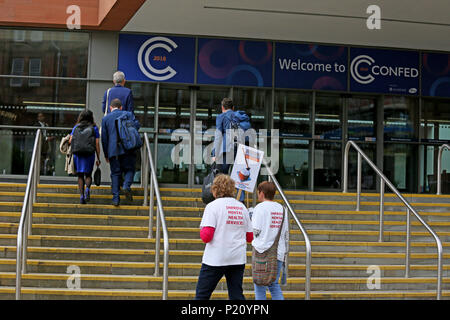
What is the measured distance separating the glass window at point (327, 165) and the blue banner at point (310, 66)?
50.6 inches

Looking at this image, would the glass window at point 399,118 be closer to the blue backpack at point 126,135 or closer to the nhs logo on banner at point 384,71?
the nhs logo on banner at point 384,71

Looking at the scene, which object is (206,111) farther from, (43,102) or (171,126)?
(43,102)

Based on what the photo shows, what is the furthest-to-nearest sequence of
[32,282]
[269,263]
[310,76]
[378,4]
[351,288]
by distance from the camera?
1. [310,76]
2. [378,4]
3. [351,288]
4. [32,282]
5. [269,263]

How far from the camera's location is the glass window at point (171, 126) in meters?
14.0

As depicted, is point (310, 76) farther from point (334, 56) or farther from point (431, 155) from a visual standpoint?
point (431, 155)

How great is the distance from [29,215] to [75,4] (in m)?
6.12

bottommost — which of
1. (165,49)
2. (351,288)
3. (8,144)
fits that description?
(351,288)

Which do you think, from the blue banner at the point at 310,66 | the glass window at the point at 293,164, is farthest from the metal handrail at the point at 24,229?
the blue banner at the point at 310,66

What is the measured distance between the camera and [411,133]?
603 inches

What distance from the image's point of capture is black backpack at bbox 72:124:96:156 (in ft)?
31.1

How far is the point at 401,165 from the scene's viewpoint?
15.2 metres

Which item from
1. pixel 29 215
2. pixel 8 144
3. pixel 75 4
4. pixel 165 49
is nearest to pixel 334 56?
pixel 165 49

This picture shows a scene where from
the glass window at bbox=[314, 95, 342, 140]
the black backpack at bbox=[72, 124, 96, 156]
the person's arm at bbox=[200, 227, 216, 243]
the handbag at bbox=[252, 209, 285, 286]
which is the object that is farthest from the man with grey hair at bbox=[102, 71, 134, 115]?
the glass window at bbox=[314, 95, 342, 140]

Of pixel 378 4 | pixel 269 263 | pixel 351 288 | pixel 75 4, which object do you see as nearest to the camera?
pixel 269 263
